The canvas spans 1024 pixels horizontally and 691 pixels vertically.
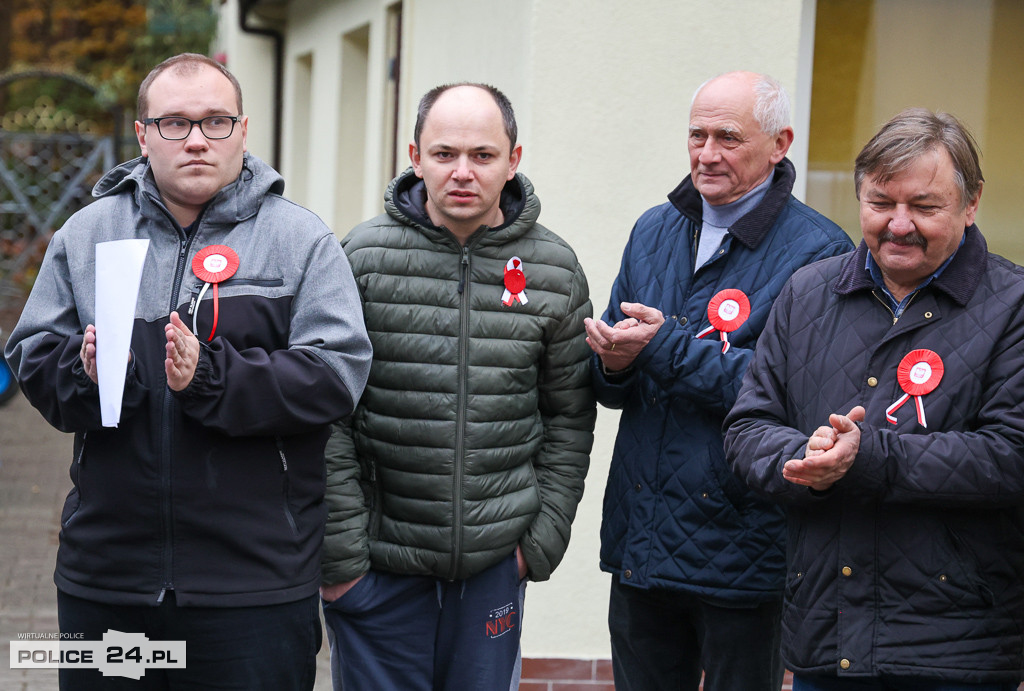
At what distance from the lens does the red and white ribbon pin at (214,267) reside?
9.53 ft

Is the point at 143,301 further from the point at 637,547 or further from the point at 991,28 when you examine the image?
the point at 991,28

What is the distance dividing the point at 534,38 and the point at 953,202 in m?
2.25

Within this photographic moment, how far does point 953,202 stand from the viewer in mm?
2779

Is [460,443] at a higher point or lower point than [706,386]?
lower

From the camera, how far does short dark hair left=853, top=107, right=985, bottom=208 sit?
2766 mm

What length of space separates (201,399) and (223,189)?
1.75 feet

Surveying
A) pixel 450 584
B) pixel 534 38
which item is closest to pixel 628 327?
pixel 450 584

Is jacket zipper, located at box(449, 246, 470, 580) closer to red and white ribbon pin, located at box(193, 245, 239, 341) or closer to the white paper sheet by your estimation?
red and white ribbon pin, located at box(193, 245, 239, 341)

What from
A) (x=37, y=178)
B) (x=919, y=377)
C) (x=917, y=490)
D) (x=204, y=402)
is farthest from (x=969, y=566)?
(x=37, y=178)

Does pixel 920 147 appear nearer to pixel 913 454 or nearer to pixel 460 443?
pixel 913 454

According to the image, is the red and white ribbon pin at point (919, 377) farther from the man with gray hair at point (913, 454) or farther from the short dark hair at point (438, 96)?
the short dark hair at point (438, 96)

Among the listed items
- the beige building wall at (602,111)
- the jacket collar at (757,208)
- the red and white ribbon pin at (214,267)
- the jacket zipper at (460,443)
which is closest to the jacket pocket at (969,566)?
the jacket collar at (757,208)

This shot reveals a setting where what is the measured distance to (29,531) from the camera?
733 centimetres

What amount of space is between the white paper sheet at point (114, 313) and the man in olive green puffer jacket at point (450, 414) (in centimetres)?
65
